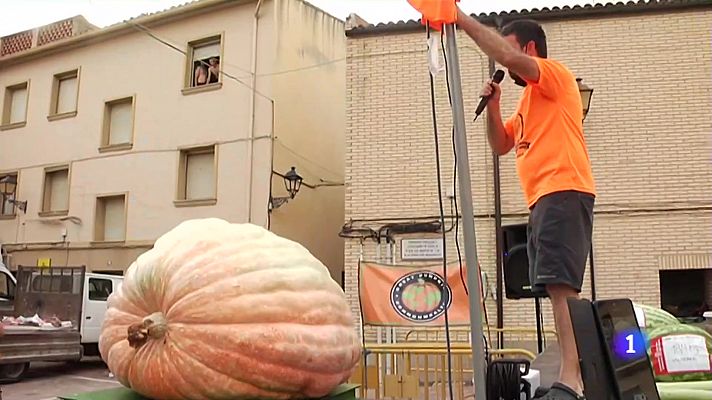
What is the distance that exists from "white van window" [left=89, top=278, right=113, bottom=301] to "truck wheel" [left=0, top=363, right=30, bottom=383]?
1863mm

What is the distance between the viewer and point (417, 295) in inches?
324

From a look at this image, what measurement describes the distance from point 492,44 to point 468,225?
64 centimetres

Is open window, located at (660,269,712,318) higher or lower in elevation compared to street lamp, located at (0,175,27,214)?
lower

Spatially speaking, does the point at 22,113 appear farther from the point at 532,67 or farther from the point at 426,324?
the point at 532,67

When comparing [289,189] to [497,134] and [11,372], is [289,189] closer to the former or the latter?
[11,372]

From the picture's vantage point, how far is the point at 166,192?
14.8m

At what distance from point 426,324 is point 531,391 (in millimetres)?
5751

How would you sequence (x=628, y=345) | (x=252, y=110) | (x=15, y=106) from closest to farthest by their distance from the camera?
(x=628, y=345) < (x=252, y=110) < (x=15, y=106)

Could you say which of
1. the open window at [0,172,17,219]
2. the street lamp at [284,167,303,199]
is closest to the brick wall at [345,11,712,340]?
the street lamp at [284,167,303,199]

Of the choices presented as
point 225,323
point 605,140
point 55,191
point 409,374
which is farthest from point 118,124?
point 225,323

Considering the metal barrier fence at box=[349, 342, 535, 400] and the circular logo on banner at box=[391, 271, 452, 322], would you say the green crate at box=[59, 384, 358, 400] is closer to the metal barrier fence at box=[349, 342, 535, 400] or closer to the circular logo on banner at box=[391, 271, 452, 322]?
the metal barrier fence at box=[349, 342, 535, 400]

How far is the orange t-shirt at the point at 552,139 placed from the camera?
2363 mm

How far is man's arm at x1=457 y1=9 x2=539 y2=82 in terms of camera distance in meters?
2.17

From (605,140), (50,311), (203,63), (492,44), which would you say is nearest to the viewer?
(492,44)
